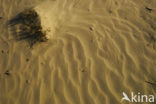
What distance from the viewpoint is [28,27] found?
3986 millimetres

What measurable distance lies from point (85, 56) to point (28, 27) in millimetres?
1920

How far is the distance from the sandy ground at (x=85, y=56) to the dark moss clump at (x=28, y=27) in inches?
6.3

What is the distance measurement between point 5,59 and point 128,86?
3167 mm

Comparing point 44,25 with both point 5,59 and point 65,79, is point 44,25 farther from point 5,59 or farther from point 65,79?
point 65,79

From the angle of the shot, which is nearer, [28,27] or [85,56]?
[85,56]

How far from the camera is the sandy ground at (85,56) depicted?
118 inches

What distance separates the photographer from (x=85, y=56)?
11.2ft

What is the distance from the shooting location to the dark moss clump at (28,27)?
12.4 ft

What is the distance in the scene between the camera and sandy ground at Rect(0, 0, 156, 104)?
9.86ft

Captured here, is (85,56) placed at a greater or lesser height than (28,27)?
lesser

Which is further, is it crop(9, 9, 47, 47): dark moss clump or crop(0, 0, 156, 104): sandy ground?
crop(9, 9, 47, 47): dark moss clump

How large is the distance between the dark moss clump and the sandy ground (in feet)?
0.53

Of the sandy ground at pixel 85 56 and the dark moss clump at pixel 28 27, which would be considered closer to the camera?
the sandy ground at pixel 85 56

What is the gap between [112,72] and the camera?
3135 mm
